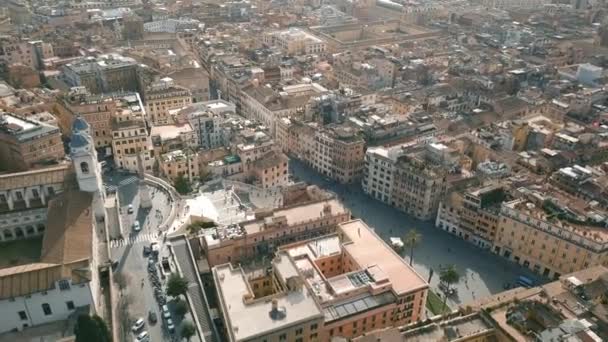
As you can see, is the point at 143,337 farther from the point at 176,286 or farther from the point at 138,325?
the point at 176,286

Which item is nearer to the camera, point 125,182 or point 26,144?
point 26,144

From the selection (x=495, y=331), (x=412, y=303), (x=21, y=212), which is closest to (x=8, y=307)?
(x=21, y=212)

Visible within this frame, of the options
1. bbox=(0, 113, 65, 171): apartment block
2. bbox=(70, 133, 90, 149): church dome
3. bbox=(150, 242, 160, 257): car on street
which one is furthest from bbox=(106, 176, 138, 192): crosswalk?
bbox=(150, 242, 160, 257): car on street

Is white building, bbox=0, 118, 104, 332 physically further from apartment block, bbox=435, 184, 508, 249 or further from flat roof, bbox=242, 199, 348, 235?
apartment block, bbox=435, 184, 508, 249

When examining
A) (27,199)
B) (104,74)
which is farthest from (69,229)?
(104,74)

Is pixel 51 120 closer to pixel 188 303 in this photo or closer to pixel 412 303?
pixel 188 303

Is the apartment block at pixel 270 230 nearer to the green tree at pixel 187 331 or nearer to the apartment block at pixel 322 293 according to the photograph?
the apartment block at pixel 322 293
